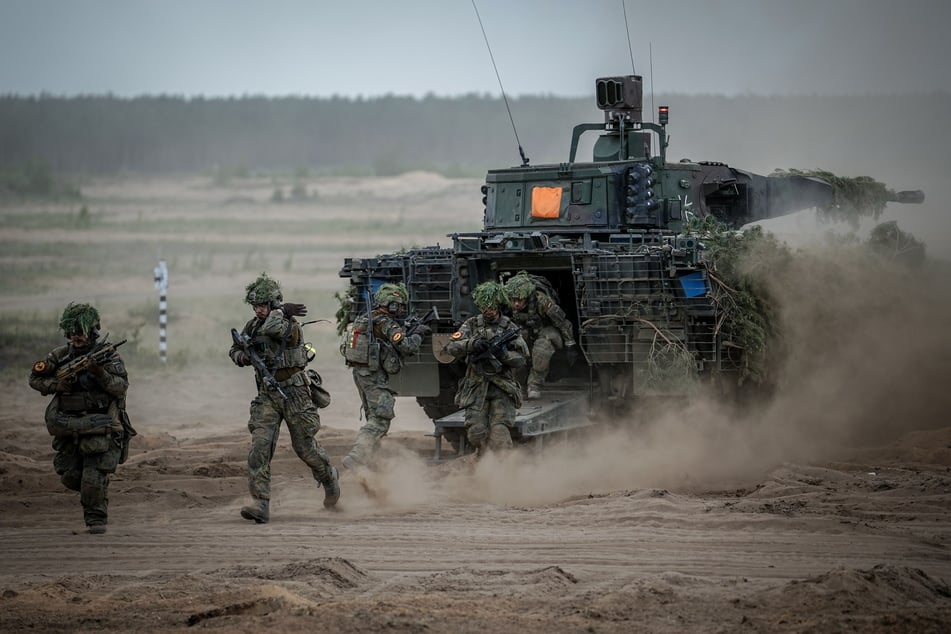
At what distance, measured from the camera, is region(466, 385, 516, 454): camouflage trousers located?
11945 mm

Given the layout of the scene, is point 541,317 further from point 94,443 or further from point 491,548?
point 94,443

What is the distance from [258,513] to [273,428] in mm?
653

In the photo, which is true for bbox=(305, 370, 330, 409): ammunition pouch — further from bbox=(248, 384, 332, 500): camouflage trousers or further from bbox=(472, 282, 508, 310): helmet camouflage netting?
bbox=(472, 282, 508, 310): helmet camouflage netting

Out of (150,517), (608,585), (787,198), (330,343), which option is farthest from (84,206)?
(608,585)

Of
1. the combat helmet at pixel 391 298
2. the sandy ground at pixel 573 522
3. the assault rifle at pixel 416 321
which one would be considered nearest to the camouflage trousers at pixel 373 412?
the sandy ground at pixel 573 522

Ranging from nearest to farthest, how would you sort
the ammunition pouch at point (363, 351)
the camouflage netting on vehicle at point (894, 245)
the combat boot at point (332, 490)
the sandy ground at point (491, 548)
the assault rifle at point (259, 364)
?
the sandy ground at point (491, 548) < the assault rifle at point (259, 364) < the combat boot at point (332, 490) < the ammunition pouch at point (363, 351) < the camouflage netting on vehicle at point (894, 245)

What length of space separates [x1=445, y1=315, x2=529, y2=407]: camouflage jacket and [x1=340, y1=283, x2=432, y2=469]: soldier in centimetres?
34

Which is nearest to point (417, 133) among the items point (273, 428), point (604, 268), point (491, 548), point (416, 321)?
point (604, 268)

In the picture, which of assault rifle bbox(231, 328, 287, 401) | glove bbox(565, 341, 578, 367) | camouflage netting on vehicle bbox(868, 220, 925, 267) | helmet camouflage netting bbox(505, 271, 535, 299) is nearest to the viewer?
assault rifle bbox(231, 328, 287, 401)

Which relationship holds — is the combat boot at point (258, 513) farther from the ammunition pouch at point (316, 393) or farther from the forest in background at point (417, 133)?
the forest in background at point (417, 133)

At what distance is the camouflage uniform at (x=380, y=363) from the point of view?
1181 centimetres

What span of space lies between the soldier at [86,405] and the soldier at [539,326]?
4277mm

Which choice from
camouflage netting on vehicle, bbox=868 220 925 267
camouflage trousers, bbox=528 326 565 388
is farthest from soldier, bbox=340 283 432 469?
camouflage netting on vehicle, bbox=868 220 925 267

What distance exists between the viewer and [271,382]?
10430mm
